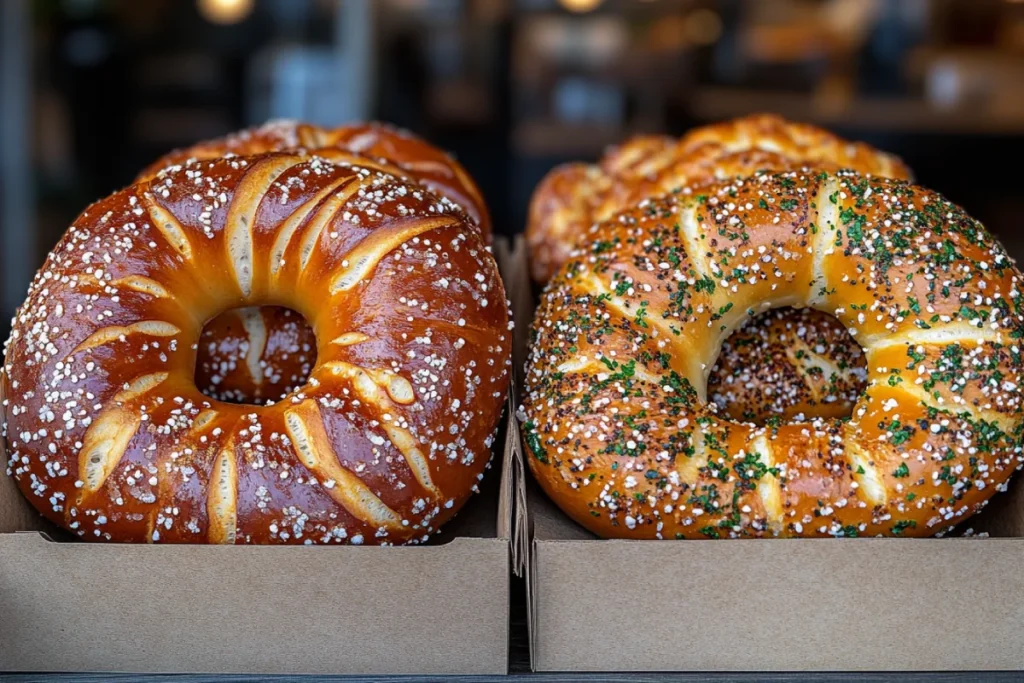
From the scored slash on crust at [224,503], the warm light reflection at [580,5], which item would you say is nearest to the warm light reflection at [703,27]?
the warm light reflection at [580,5]

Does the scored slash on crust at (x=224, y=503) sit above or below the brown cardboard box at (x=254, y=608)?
above

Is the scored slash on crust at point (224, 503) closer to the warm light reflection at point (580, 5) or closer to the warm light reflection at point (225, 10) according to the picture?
the warm light reflection at point (225, 10)

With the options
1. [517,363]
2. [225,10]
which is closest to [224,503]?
[517,363]

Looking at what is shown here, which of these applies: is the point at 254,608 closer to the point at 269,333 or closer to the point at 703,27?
the point at 269,333

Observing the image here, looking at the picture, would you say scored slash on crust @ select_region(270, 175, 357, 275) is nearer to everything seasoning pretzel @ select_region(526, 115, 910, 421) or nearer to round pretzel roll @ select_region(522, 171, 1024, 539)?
round pretzel roll @ select_region(522, 171, 1024, 539)

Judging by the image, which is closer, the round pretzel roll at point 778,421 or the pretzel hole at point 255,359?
the round pretzel roll at point 778,421

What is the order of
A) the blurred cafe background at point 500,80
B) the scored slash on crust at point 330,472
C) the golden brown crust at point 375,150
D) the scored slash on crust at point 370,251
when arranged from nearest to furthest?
1. the scored slash on crust at point 330,472
2. the scored slash on crust at point 370,251
3. the golden brown crust at point 375,150
4. the blurred cafe background at point 500,80

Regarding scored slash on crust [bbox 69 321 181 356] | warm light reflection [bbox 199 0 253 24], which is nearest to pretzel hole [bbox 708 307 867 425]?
scored slash on crust [bbox 69 321 181 356]
